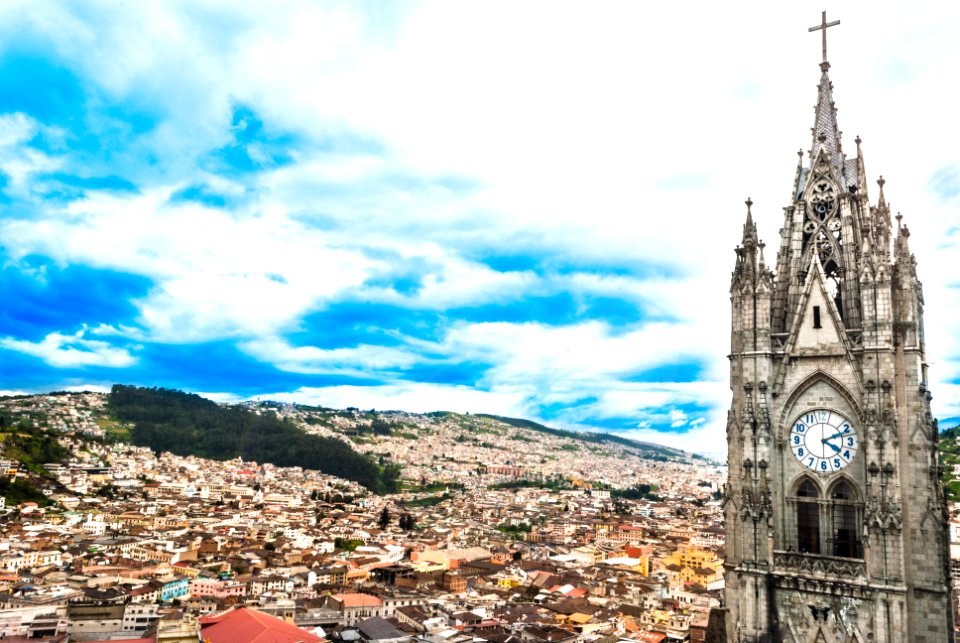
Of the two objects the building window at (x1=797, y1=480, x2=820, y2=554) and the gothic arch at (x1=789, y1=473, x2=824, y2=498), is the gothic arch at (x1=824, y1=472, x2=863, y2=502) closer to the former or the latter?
the gothic arch at (x1=789, y1=473, x2=824, y2=498)

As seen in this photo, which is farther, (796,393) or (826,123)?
(826,123)

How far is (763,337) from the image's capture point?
778 inches

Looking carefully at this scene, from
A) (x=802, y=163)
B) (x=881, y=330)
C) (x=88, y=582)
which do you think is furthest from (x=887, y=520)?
(x=88, y=582)

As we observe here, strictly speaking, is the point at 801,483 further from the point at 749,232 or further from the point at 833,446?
the point at 749,232

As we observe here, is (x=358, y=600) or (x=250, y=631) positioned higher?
(x=358, y=600)

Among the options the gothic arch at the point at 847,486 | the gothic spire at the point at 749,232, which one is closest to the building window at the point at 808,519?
the gothic arch at the point at 847,486

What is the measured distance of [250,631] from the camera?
139 ft

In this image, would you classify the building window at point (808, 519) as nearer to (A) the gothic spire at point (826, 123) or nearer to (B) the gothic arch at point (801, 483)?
(B) the gothic arch at point (801, 483)

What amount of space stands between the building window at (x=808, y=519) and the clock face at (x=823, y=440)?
21.8 inches

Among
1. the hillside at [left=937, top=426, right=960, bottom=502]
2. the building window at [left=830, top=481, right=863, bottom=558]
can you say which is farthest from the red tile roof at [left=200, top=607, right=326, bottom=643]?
the hillside at [left=937, top=426, right=960, bottom=502]

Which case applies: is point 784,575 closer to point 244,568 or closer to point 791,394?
point 791,394

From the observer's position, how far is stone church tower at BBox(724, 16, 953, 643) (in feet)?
57.9

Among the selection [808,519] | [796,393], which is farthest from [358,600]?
[796,393]

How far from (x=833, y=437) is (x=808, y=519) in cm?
202
